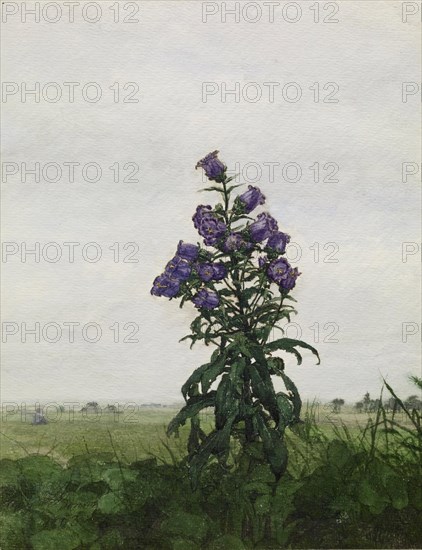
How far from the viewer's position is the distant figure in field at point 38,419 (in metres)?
3.59

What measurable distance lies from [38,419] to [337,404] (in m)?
1.52

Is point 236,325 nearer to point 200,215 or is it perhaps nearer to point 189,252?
point 189,252

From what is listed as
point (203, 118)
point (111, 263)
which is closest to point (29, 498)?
point (111, 263)

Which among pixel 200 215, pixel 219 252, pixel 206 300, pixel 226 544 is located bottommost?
pixel 226 544

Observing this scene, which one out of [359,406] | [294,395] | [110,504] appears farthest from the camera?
[359,406]

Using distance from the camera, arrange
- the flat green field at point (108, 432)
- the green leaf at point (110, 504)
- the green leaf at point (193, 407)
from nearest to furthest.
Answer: the green leaf at point (193, 407) < the green leaf at point (110, 504) < the flat green field at point (108, 432)

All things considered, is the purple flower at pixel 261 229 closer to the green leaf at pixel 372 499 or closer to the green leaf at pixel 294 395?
the green leaf at pixel 294 395

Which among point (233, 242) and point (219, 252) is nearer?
point (233, 242)

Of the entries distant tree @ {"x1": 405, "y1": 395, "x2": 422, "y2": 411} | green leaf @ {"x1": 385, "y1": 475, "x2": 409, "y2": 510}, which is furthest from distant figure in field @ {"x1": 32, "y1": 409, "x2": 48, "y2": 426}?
distant tree @ {"x1": 405, "y1": 395, "x2": 422, "y2": 411}

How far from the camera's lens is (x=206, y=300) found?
312 centimetres

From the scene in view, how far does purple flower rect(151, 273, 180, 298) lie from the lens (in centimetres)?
312

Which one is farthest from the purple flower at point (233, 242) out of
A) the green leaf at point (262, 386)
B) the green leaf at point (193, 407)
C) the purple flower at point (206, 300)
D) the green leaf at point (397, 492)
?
the green leaf at point (397, 492)

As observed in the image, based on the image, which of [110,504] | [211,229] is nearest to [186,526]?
[110,504]

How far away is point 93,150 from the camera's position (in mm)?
3684
